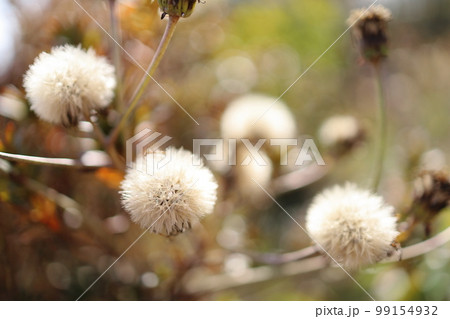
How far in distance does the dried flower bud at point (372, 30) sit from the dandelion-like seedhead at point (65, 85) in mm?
414

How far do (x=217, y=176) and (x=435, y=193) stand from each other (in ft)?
1.34

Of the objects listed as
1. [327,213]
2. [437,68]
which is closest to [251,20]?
[437,68]

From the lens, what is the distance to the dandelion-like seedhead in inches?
22.5

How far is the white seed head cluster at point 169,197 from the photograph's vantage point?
52cm

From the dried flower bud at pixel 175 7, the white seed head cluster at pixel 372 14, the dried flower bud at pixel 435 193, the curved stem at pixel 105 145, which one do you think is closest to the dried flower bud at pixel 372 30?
the white seed head cluster at pixel 372 14

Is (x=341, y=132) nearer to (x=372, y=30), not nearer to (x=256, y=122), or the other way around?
(x=256, y=122)

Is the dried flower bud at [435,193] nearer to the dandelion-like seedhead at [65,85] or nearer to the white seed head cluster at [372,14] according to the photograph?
the white seed head cluster at [372,14]

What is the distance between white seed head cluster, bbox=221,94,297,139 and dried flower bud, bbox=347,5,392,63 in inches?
10.2

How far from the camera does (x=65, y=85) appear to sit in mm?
578

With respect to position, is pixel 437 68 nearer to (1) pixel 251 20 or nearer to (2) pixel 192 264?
(1) pixel 251 20

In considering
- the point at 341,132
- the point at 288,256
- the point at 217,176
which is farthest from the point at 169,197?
the point at 341,132

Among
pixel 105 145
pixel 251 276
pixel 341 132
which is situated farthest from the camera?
pixel 341 132

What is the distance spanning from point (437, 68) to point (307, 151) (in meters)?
0.75

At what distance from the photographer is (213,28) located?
1.17m
